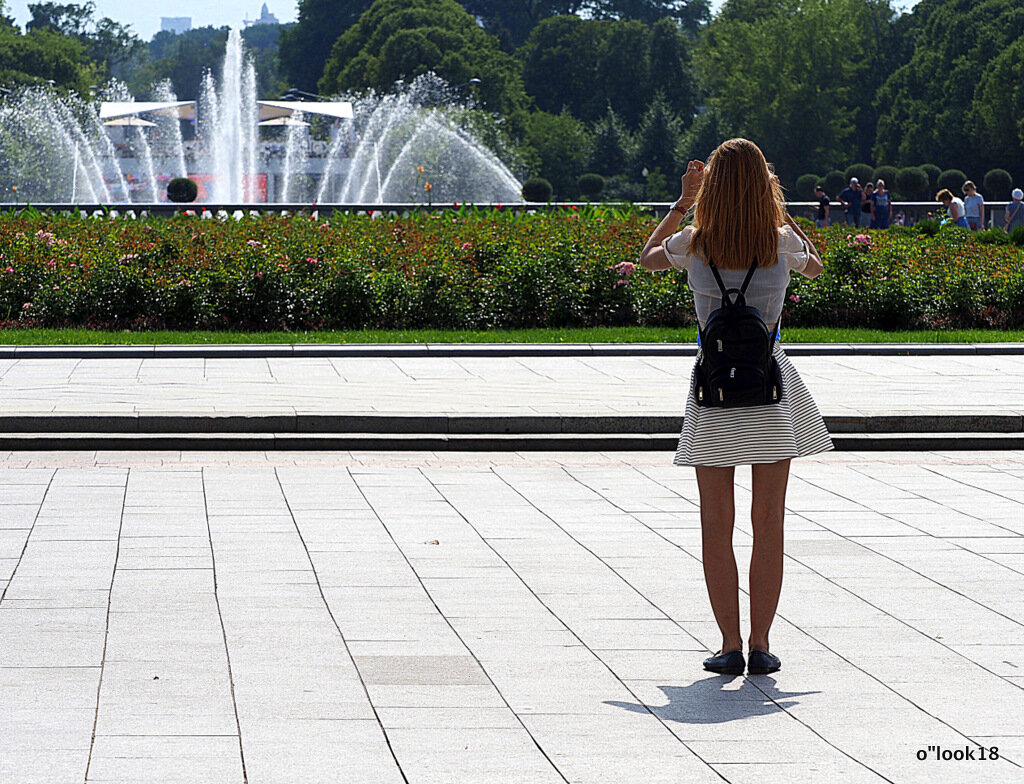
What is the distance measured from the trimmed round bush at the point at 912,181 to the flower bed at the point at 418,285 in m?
46.4

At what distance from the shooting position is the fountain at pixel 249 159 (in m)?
54.3

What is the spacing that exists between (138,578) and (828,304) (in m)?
13.8

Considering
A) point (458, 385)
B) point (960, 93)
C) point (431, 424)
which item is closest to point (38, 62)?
point (960, 93)

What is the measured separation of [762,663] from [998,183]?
6539 centimetres

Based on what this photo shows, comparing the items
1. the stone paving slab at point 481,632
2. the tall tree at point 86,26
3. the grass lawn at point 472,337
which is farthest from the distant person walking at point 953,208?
the tall tree at point 86,26

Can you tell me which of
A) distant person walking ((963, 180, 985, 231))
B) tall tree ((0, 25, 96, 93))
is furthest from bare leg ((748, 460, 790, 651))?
tall tree ((0, 25, 96, 93))

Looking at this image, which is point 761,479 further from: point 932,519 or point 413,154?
point 413,154

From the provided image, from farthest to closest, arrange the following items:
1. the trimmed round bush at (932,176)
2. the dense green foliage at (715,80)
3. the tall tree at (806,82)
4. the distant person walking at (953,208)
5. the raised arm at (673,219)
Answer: the tall tree at (806,82), the dense green foliage at (715,80), the trimmed round bush at (932,176), the distant person walking at (953,208), the raised arm at (673,219)

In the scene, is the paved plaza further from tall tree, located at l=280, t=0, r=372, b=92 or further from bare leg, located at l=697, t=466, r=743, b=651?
tall tree, located at l=280, t=0, r=372, b=92

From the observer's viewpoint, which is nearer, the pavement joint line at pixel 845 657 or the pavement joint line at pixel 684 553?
the pavement joint line at pixel 684 553

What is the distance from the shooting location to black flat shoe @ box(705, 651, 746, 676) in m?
5.28

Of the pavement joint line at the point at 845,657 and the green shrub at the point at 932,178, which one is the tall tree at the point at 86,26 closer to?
the green shrub at the point at 932,178

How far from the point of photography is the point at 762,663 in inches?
208

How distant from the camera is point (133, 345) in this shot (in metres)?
16.4
